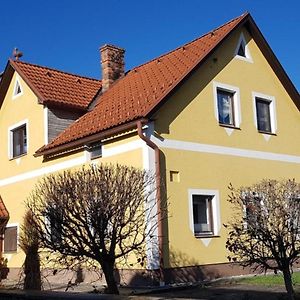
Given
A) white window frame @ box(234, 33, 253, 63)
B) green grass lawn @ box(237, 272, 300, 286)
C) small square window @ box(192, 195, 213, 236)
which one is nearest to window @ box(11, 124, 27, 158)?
small square window @ box(192, 195, 213, 236)

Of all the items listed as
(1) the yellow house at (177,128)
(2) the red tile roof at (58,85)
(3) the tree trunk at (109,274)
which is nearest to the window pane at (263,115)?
(1) the yellow house at (177,128)

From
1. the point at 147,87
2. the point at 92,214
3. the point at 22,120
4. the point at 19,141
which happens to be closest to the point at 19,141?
the point at 19,141

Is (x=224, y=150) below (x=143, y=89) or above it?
below

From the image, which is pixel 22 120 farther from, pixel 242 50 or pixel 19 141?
pixel 242 50

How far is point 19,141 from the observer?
72.3 feet

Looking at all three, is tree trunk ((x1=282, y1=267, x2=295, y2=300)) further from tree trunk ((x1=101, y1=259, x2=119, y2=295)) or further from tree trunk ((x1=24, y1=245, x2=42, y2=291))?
tree trunk ((x1=24, y1=245, x2=42, y2=291))

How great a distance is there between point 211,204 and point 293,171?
4.96 meters

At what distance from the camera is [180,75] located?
17203 mm

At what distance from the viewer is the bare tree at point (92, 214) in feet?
36.5

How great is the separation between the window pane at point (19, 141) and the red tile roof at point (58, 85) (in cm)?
196

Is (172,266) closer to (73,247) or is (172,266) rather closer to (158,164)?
(158,164)

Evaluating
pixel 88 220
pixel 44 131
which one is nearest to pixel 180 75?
pixel 44 131

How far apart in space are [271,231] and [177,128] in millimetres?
6760

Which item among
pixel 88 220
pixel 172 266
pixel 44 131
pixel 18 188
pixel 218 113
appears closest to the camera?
pixel 88 220
